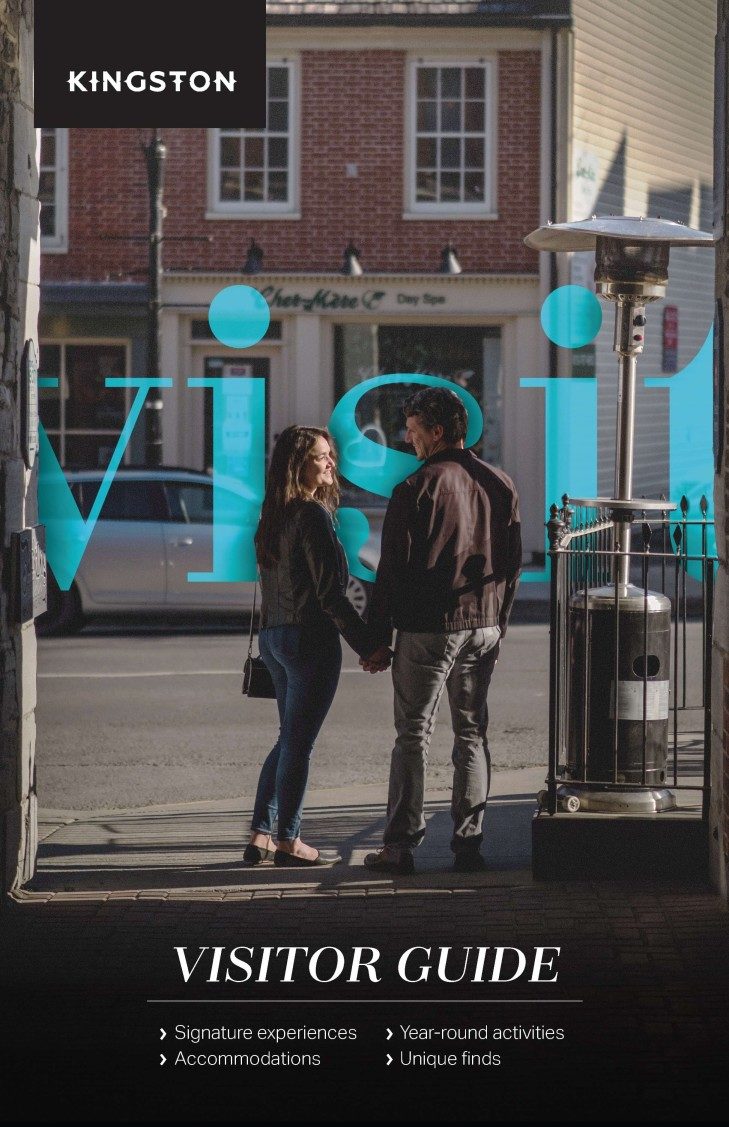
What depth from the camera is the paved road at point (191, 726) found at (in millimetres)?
8945

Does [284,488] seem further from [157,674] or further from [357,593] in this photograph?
[357,593]

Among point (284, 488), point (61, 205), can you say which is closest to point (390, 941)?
point (284, 488)

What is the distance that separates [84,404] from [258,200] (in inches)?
135

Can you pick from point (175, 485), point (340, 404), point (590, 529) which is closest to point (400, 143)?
point (340, 404)

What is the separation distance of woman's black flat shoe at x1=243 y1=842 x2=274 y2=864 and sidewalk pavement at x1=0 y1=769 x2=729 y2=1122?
57 millimetres

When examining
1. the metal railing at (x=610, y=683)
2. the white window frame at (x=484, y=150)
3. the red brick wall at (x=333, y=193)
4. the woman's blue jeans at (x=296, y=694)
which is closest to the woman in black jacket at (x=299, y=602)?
the woman's blue jeans at (x=296, y=694)

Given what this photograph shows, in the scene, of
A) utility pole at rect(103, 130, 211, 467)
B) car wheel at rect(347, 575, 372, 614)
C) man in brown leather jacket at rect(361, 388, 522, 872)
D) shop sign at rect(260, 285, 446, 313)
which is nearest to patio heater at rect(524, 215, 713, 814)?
man in brown leather jacket at rect(361, 388, 522, 872)

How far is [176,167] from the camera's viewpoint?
21312mm

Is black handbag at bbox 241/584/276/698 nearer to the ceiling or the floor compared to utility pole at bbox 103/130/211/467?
nearer to the floor

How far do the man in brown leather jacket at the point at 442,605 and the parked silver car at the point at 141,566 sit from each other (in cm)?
833

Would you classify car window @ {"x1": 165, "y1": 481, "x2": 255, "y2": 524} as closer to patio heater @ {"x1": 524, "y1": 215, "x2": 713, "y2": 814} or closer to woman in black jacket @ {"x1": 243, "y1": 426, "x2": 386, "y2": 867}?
woman in black jacket @ {"x1": 243, "y1": 426, "x2": 386, "y2": 867}

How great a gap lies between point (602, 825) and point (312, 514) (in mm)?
1691

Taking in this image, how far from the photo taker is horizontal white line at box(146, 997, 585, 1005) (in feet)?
16.6

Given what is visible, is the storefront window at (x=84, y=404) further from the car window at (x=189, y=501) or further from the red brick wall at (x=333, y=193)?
the car window at (x=189, y=501)
